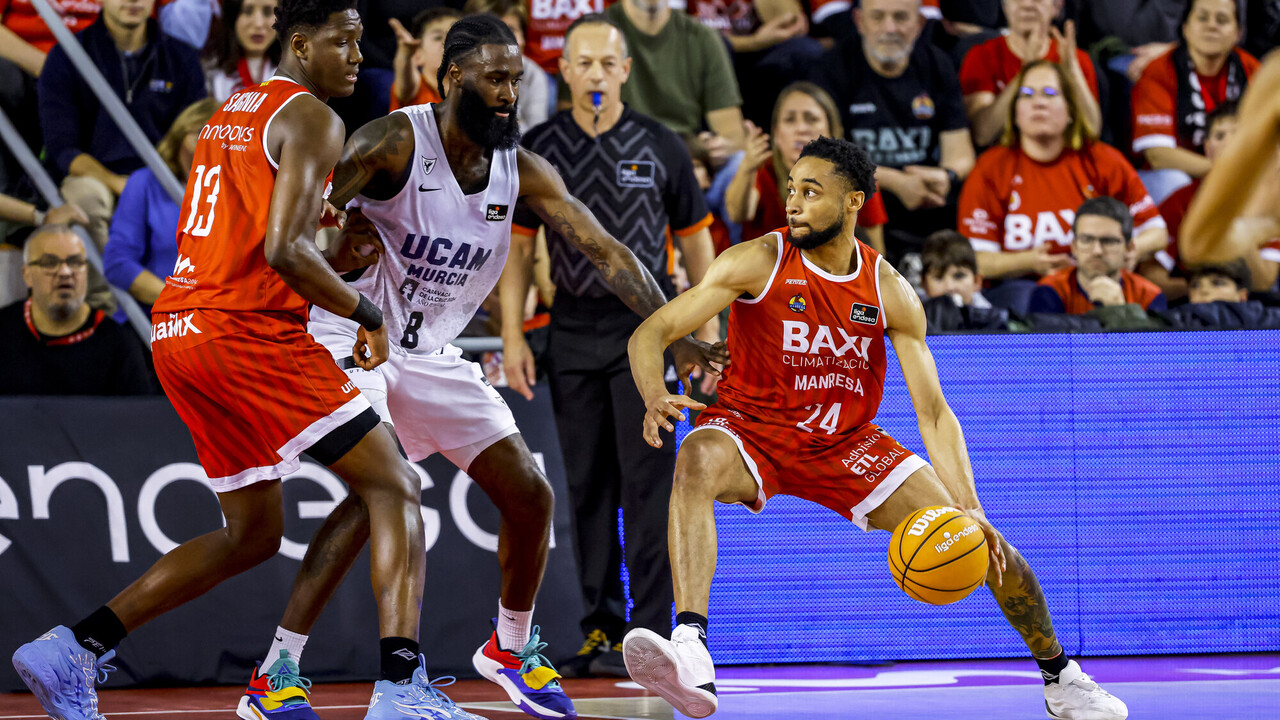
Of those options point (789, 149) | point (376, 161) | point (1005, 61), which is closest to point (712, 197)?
point (789, 149)

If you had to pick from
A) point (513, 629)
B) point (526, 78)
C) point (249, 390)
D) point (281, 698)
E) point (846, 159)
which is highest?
point (526, 78)

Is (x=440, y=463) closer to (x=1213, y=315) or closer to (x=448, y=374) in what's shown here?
(x=448, y=374)

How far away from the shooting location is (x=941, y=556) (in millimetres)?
4109

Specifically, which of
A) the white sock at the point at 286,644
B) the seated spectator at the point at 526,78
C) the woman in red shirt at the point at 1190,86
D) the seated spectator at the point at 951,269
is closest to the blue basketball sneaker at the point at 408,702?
the white sock at the point at 286,644

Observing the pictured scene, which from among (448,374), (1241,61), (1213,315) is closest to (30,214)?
(448,374)

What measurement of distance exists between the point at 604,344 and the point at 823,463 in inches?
49.2

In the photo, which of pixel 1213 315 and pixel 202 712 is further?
pixel 1213 315

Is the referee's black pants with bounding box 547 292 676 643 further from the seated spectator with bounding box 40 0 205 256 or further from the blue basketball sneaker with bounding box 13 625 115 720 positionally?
the seated spectator with bounding box 40 0 205 256

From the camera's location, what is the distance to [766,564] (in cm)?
557

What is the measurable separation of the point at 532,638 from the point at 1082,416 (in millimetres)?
2641

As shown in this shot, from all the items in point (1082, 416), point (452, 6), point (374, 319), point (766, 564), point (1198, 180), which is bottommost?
point (766, 564)

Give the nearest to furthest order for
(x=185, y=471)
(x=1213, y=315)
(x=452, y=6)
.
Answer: (x=185, y=471) → (x=1213, y=315) → (x=452, y=6)

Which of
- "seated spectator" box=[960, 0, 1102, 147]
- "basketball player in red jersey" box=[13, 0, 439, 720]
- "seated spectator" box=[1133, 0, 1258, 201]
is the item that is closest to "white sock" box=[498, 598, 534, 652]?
"basketball player in red jersey" box=[13, 0, 439, 720]

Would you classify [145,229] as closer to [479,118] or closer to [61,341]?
[61,341]
